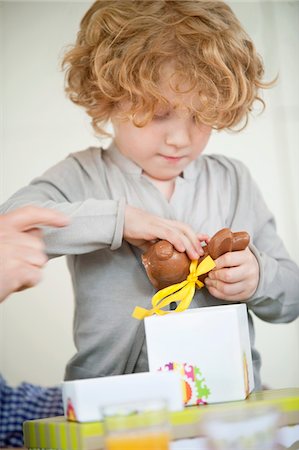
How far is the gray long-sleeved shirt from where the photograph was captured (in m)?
0.98

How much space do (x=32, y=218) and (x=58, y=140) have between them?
0.53 meters

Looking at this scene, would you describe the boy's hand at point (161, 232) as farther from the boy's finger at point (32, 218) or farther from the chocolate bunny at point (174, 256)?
the boy's finger at point (32, 218)

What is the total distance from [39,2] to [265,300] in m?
0.63

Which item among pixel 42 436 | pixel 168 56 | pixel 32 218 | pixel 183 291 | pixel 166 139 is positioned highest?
pixel 168 56

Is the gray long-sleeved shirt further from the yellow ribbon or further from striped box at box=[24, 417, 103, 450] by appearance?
striped box at box=[24, 417, 103, 450]

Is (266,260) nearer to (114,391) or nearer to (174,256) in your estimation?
(174,256)

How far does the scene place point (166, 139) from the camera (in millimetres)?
1041

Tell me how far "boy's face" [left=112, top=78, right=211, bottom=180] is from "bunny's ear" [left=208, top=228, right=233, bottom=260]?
183 mm

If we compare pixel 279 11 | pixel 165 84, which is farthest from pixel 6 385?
pixel 279 11

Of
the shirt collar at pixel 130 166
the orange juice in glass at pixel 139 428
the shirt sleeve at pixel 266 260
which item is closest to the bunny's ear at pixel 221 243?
the shirt sleeve at pixel 266 260

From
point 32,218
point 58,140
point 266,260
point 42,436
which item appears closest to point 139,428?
point 42,436

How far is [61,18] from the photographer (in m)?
1.23

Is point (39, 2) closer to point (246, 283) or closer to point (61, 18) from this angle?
point (61, 18)

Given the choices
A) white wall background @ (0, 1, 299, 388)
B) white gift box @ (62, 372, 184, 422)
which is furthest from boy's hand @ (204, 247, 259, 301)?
white wall background @ (0, 1, 299, 388)
